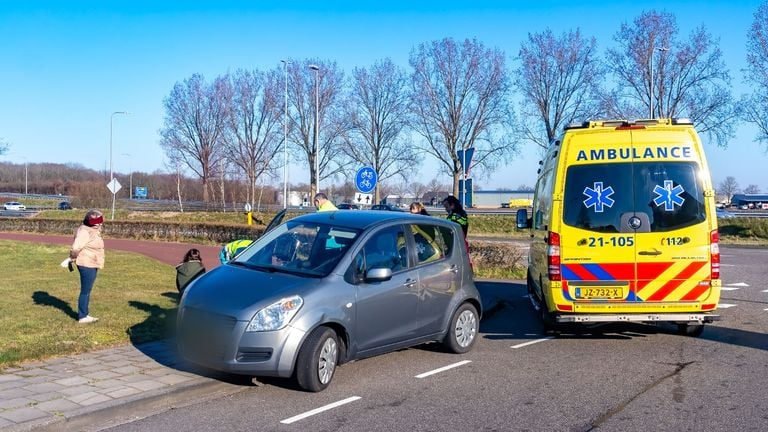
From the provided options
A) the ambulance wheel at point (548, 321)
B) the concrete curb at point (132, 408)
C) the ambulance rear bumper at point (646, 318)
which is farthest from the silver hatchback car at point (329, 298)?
the ambulance rear bumper at point (646, 318)

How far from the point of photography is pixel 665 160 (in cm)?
830

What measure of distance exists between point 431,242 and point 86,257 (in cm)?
460

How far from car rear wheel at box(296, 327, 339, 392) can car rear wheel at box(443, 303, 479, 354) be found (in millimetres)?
1969

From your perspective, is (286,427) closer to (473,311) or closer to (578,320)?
(473,311)

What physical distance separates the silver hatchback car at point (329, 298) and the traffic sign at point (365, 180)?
319 inches

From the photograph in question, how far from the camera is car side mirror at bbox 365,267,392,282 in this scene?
270 inches

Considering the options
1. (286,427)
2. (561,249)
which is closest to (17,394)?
(286,427)

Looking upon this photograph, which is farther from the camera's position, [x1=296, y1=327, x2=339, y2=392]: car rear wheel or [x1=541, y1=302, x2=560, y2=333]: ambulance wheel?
[x1=541, y1=302, x2=560, y2=333]: ambulance wheel

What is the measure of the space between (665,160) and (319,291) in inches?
180

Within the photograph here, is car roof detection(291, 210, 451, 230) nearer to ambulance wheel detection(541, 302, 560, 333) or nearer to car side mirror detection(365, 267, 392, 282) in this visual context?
car side mirror detection(365, 267, 392, 282)

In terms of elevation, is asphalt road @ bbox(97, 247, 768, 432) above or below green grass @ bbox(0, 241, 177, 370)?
below

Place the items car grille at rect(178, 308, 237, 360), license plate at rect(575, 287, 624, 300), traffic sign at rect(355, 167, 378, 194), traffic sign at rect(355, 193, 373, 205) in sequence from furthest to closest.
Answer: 1. traffic sign at rect(355, 193, 373, 205)
2. traffic sign at rect(355, 167, 378, 194)
3. license plate at rect(575, 287, 624, 300)
4. car grille at rect(178, 308, 237, 360)

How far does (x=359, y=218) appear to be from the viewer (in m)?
7.75

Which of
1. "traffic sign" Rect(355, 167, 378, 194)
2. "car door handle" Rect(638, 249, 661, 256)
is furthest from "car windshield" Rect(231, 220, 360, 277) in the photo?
"traffic sign" Rect(355, 167, 378, 194)
